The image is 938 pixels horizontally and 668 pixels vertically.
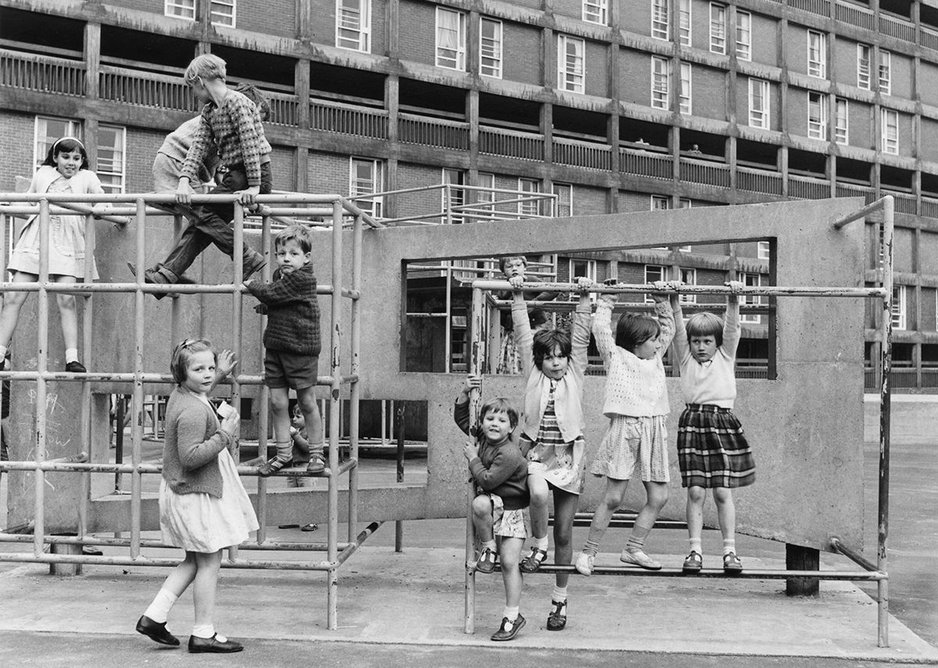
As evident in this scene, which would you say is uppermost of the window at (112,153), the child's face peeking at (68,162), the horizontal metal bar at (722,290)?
the window at (112,153)

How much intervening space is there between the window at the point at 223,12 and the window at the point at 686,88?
18300 mm

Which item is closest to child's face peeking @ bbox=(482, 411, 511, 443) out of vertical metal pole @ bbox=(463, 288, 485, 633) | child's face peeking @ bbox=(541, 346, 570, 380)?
vertical metal pole @ bbox=(463, 288, 485, 633)

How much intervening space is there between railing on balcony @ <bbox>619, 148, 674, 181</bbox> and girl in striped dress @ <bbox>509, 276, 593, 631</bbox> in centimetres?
3186

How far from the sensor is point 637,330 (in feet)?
20.2

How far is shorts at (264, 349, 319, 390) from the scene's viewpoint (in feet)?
20.2

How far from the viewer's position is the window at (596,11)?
3697 cm

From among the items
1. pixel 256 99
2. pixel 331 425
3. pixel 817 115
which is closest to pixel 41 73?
pixel 256 99

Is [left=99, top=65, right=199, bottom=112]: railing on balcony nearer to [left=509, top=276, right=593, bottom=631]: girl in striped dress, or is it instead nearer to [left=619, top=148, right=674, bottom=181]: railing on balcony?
[left=619, top=148, right=674, bottom=181]: railing on balcony

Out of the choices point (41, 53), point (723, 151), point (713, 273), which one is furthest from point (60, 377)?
point (723, 151)

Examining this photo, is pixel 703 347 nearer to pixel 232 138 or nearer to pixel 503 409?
pixel 503 409

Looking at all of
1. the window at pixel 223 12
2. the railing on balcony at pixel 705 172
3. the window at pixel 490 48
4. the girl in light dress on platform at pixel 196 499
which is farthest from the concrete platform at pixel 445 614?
the railing on balcony at pixel 705 172

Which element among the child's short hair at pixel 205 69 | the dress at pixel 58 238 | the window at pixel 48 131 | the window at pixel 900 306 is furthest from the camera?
the window at pixel 900 306

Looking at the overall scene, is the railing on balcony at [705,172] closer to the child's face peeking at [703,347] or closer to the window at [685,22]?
the window at [685,22]

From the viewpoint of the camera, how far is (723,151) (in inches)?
1634
